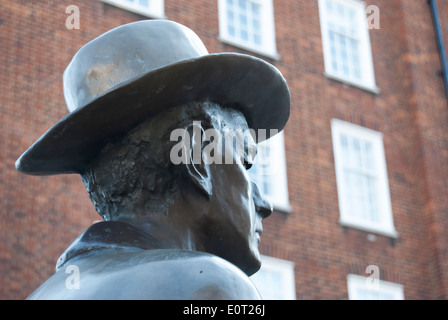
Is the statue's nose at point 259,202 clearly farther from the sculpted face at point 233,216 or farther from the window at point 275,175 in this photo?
the window at point 275,175

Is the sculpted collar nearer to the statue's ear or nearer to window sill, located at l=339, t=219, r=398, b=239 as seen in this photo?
the statue's ear

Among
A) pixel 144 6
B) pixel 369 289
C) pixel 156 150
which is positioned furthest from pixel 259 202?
pixel 369 289

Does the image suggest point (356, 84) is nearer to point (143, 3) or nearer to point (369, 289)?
point (369, 289)

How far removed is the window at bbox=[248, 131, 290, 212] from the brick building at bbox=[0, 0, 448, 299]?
0.02m

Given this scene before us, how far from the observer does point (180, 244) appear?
8.16 ft

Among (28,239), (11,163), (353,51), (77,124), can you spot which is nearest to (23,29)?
(11,163)

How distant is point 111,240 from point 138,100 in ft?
1.32

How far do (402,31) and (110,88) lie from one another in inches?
625

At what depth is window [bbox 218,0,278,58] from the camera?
607 inches

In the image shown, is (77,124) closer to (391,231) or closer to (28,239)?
(28,239)

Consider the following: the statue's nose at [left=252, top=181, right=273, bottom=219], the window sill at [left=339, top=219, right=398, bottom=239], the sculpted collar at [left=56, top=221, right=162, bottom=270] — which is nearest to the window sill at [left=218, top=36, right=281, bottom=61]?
the window sill at [left=339, top=219, right=398, bottom=239]

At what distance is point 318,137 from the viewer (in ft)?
50.5

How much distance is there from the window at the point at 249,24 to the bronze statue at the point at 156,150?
40.9 feet

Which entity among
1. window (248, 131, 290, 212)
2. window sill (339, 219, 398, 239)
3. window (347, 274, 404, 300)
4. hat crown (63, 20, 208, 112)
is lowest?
window (347, 274, 404, 300)
